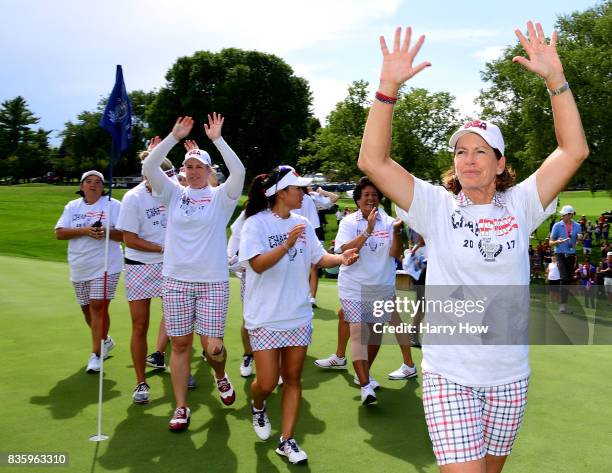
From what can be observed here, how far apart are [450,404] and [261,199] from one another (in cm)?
263

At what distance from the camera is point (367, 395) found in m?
5.91

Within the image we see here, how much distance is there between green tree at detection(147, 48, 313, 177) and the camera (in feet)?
181

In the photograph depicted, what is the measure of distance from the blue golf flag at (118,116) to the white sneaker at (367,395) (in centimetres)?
300

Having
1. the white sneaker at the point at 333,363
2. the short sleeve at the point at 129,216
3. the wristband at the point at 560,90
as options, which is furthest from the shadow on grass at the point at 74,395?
the wristband at the point at 560,90

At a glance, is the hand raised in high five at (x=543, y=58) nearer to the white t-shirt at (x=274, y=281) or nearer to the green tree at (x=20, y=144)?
the white t-shirt at (x=274, y=281)

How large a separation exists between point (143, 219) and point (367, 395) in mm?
2683

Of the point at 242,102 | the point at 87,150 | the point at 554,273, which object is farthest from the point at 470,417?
the point at 87,150

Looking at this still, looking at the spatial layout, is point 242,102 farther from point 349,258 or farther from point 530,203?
point 530,203

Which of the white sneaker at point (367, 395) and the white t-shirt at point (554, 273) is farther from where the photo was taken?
the white t-shirt at point (554, 273)

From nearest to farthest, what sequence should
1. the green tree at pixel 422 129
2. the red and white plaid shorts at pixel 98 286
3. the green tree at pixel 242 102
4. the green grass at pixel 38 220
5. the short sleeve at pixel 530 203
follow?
the short sleeve at pixel 530 203 < the red and white plaid shorts at pixel 98 286 < the green grass at pixel 38 220 < the green tree at pixel 422 129 < the green tree at pixel 242 102

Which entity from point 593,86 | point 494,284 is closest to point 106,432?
point 494,284

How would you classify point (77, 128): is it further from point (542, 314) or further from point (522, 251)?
point (522, 251)

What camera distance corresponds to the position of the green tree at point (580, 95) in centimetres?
3108

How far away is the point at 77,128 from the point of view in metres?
97.8
